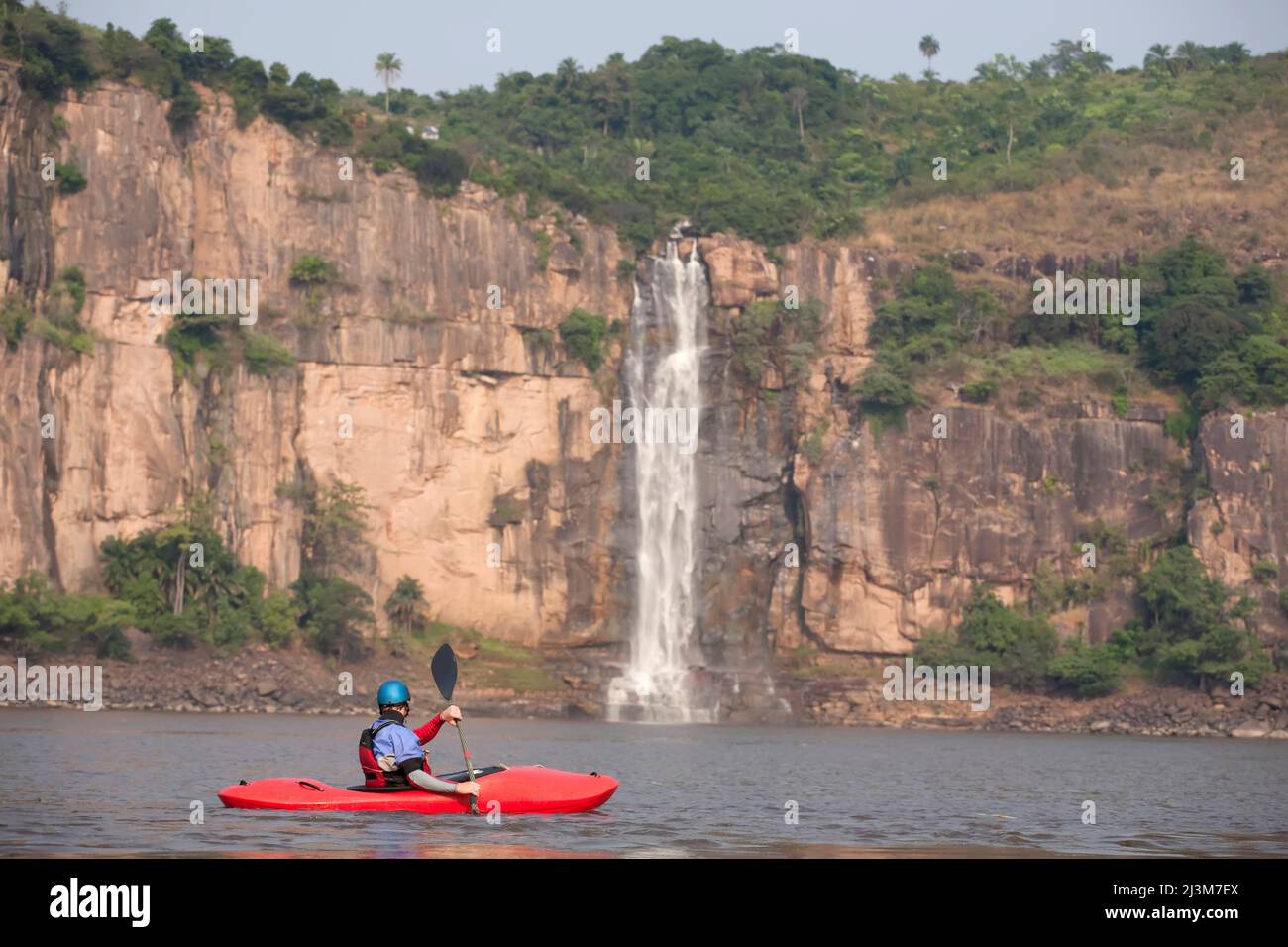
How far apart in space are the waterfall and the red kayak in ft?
167

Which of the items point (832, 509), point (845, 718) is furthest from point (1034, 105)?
point (845, 718)

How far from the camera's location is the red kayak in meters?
25.4

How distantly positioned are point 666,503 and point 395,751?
59.8 meters

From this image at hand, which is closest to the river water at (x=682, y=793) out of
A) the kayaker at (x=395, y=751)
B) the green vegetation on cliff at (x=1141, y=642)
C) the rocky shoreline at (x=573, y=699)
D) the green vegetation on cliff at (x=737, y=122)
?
the kayaker at (x=395, y=751)

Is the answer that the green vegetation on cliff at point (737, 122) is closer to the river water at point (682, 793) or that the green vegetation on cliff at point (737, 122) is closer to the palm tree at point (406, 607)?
the palm tree at point (406, 607)

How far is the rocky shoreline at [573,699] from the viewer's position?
230ft

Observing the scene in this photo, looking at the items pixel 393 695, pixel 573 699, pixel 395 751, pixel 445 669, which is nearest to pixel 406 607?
pixel 573 699

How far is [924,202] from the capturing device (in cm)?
9912

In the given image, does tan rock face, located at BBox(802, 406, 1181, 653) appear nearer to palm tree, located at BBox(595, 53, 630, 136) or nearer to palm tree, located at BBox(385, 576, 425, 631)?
palm tree, located at BBox(385, 576, 425, 631)

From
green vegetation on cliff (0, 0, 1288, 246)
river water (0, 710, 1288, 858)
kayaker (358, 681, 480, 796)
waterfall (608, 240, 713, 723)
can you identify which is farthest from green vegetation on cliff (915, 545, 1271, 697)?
kayaker (358, 681, 480, 796)

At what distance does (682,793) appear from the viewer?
116 feet

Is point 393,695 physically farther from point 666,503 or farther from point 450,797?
point 666,503

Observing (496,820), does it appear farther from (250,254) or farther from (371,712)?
(250,254)

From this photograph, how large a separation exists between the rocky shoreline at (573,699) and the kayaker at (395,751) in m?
44.1
